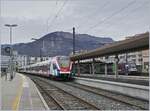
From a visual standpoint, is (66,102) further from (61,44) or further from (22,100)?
(61,44)

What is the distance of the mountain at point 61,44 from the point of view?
9481 centimetres

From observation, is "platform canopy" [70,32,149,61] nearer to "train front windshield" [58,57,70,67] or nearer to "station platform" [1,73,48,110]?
"station platform" [1,73,48,110]

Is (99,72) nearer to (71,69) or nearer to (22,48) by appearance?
(71,69)

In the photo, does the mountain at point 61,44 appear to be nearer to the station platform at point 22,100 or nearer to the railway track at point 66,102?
the station platform at point 22,100

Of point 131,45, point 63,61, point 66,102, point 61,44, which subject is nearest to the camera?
point 66,102

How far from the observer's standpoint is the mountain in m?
94.8

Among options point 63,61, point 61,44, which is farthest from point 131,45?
point 61,44

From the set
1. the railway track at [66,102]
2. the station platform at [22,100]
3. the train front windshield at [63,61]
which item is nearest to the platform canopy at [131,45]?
the railway track at [66,102]

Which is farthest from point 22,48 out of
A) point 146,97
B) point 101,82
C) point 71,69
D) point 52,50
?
point 146,97

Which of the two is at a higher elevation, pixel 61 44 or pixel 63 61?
pixel 61 44

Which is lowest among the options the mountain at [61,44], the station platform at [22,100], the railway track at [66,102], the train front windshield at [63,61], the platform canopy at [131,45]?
the railway track at [66,102]

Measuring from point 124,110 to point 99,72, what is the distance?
4858cm

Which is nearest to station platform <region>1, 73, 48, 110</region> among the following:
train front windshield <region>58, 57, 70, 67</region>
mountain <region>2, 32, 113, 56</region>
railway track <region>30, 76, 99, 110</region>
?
railway track <region>30, 76, 99, 110</region>

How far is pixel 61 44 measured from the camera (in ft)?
446
